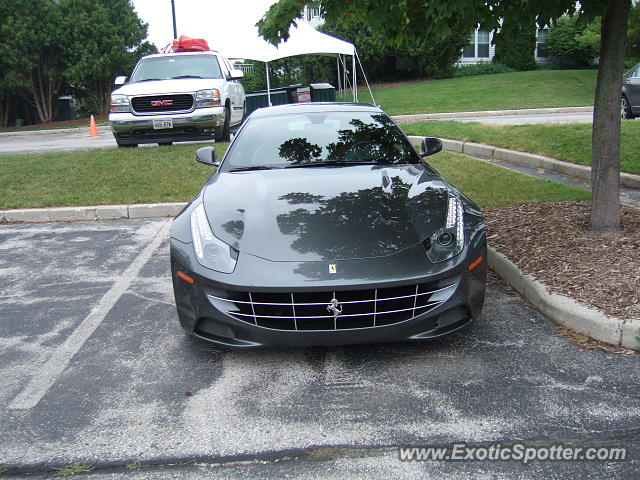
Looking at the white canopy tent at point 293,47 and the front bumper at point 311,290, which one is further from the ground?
the white canopy tent at point 293,47

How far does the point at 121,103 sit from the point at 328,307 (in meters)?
8.99

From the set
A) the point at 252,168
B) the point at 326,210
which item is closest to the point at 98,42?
the point at 252,168

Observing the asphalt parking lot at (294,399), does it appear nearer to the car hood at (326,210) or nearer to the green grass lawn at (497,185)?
the car hood at (326,210)

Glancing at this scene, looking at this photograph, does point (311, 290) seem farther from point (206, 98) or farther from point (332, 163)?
point (206, 98)

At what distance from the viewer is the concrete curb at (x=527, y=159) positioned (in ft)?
25.7

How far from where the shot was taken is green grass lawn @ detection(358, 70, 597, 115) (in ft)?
66.3

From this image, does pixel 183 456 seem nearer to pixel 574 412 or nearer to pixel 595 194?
pixel 574 412

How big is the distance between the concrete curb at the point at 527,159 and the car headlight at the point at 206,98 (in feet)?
12.5

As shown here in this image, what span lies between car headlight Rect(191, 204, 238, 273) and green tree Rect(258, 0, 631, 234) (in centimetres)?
180

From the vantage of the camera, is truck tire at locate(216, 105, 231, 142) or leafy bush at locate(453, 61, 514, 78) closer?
truck tire at locate(216, 105, 231, 142)

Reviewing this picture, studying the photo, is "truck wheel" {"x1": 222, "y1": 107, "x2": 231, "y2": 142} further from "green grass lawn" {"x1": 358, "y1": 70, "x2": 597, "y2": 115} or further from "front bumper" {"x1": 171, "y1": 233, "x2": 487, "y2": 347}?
"green grass lawn" {"x1": 358, "y1": 70, "x2": 597, "y2": 115}

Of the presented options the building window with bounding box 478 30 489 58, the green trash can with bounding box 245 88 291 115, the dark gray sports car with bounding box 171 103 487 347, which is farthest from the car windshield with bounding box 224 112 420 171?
the building window with bounding box 478 30 489 58

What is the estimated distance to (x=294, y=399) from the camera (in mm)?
3285

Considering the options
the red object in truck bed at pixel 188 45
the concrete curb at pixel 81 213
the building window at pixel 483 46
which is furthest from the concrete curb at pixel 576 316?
the building window at pixel 483 46
